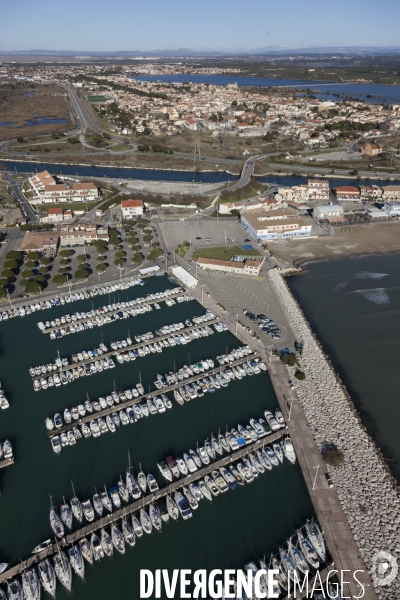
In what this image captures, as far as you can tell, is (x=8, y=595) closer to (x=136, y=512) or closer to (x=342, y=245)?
(x=136, y=512)

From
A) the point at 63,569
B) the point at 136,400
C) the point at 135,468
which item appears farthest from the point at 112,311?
the point at 63,569

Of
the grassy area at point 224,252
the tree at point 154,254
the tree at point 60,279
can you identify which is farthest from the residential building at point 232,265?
the tree at point 60,279

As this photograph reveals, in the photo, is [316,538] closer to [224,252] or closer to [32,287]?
[32,287]

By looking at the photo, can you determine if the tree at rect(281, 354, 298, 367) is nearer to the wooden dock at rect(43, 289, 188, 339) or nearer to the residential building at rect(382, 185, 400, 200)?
the wooden dock at rect(43, 289, 188, 339)

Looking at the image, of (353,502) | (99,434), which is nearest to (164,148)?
(99,434)

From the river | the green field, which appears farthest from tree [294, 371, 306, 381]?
the river

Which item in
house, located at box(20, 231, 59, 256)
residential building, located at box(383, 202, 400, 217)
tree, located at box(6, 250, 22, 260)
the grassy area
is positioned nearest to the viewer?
tree, located at box(6, 250, 22, 260)
